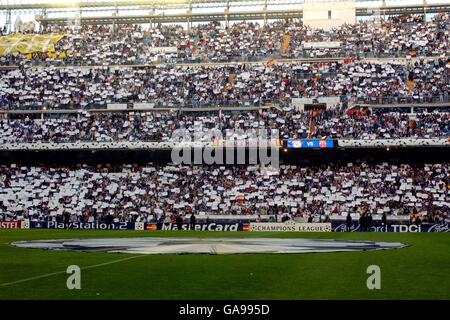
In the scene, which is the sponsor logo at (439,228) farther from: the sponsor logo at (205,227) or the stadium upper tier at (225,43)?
the stadium upper tier at (225,43)

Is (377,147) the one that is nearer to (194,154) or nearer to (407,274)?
(194,154)

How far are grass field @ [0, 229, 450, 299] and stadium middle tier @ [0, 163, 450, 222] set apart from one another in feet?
101

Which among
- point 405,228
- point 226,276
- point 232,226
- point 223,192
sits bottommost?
point 405,228

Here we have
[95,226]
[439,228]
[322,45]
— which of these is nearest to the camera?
[439,228]

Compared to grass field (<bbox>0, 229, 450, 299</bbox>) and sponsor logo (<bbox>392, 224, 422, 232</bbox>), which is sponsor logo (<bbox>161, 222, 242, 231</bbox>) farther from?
grass field (<bbox>0, 229, 450, 299</bbox>)

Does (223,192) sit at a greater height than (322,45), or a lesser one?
lesser

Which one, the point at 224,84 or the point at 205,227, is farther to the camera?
the point at 224,84

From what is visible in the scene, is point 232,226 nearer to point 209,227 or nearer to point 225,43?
point 209,227

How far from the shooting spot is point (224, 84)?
65250mm

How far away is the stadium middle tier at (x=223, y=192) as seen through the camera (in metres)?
54.0

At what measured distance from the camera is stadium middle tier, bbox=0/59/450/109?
6184cm

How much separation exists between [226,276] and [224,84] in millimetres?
49886

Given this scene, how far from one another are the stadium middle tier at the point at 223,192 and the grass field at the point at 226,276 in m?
30.7

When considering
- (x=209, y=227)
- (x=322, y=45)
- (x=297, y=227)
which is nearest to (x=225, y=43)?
(x=322, y=45)
